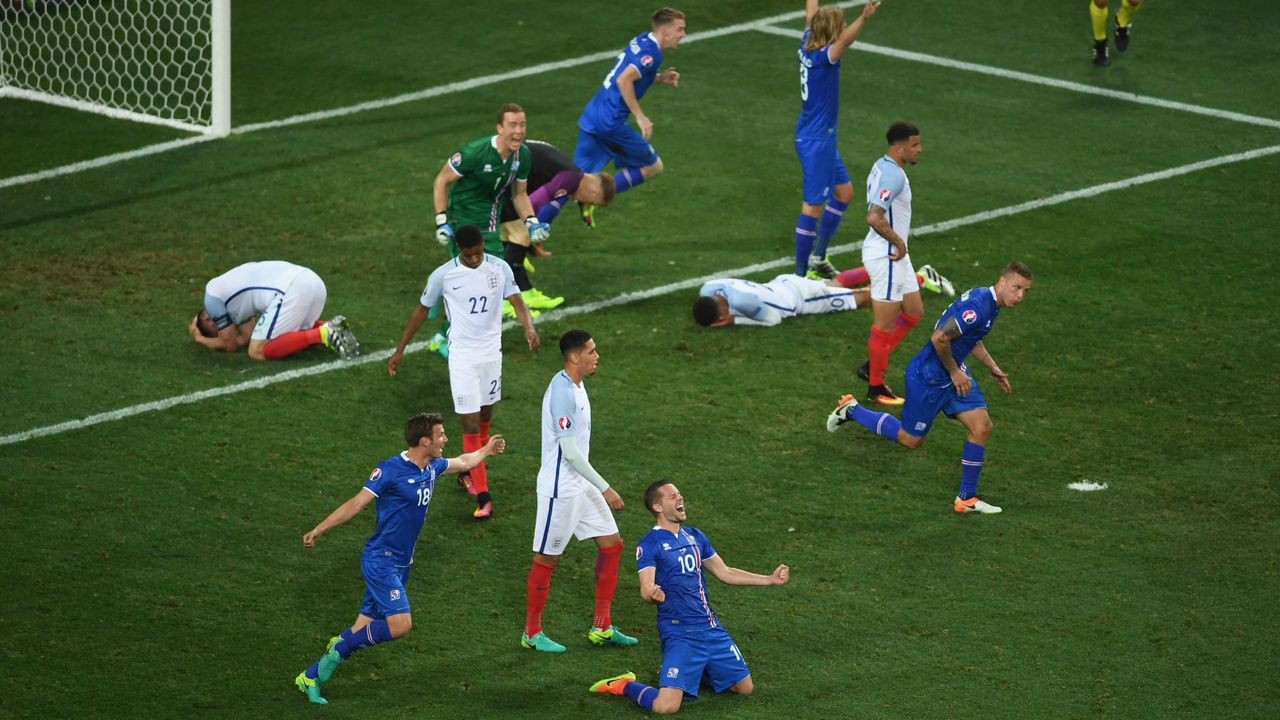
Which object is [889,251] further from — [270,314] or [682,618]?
[270,314]

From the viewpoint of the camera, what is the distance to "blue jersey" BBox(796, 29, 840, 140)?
48.1ft

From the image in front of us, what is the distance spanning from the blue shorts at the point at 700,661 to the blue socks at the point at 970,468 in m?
2.82

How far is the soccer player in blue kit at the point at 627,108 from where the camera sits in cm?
1548

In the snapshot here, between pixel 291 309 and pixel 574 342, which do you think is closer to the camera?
pixel 574 342

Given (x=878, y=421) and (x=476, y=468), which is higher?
(x=878, y=421)

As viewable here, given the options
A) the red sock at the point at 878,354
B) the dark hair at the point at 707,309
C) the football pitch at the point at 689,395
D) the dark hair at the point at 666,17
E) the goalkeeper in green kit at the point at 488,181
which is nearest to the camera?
the football pitch at the point at 689,395

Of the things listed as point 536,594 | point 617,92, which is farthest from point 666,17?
point 536,594

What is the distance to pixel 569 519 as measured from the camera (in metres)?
9.59

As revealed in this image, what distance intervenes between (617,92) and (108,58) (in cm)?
818

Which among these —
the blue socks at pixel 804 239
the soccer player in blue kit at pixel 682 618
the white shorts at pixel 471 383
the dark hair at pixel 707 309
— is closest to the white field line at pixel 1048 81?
the blue socks at pixel 804 239

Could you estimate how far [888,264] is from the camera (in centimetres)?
1267

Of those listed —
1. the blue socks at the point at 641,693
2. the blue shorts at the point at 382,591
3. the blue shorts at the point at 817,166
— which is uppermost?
the blue shorts at the point at 817,166

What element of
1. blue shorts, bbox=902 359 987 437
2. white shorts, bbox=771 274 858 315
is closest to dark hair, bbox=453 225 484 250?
blue shorts, bbox=902 359 987 437

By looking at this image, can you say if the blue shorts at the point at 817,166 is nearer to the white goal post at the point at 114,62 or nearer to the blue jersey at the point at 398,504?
the blue jersey at the point at 398,504
